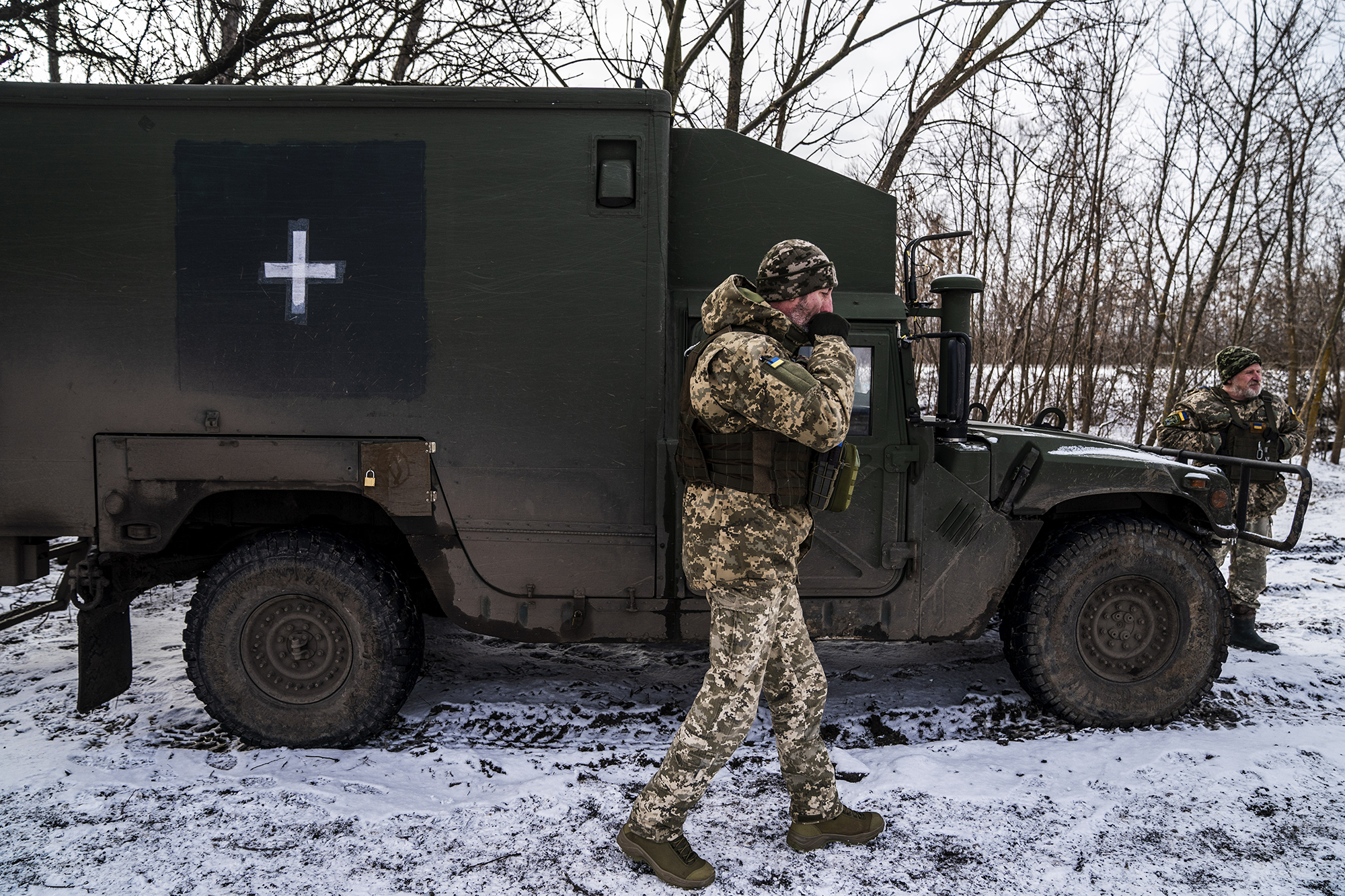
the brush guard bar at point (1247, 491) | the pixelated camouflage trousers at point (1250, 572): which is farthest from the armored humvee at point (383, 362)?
the pixelated camouflage trousers at point (1250, 572)

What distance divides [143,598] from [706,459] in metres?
5.01

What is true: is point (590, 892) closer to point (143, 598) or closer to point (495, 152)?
point (495, 152)

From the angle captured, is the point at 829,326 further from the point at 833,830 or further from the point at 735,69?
the point at 735,69

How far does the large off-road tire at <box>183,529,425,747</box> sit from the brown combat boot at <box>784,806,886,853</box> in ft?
5.53

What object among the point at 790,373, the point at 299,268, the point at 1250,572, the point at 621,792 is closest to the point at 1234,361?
the point at 1250,572

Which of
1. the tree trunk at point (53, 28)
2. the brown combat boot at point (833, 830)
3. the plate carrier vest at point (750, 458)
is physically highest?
the tree trunk at point (53, 28)

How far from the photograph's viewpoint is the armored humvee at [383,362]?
3.13 metres

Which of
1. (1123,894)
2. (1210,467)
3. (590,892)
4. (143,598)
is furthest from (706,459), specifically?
(143,598)

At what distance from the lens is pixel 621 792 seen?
298cm

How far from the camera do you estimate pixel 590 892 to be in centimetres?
243

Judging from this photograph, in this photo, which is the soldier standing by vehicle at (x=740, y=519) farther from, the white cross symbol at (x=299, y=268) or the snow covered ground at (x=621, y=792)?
the white cross symbol at (x=299, y=268)

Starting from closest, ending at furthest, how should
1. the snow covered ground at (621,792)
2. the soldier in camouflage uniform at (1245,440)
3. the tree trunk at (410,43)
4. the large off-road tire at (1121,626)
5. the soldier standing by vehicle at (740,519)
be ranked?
the soldier standing by vehicle at (740,519)
the snow covered ground at (621,792)
the large off-road tire at (1121,626)
the soldier in camouflage uniform at (1245,440)
the tree trunk at (410,43)

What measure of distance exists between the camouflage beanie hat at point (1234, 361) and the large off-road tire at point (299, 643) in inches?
191

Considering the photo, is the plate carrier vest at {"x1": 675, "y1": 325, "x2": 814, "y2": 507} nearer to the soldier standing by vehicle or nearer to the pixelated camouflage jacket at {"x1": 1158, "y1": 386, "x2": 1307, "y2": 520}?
the soldier standing by vehicle
